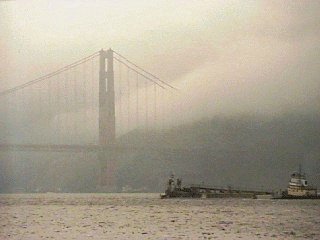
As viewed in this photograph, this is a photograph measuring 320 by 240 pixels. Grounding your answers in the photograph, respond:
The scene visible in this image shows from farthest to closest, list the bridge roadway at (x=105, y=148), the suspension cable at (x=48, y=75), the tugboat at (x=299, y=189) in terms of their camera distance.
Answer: the suspension cable at (x=48, y=75) < the bridge roadway at (x=105, y=148) < the tugboat at (x=299, y=189)

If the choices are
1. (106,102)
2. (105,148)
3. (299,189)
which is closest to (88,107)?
(106,102)

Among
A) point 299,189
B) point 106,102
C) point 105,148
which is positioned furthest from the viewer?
point 106,102

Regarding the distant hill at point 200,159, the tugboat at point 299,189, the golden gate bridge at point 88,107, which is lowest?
the tugboat at point 299,189

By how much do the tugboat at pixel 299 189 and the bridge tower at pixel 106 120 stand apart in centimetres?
115

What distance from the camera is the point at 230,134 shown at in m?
4.82

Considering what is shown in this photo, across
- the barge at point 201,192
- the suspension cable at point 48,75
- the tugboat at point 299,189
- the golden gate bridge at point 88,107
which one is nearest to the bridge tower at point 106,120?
the golden gate bridge at point 88,107

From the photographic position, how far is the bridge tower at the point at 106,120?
4.82 m

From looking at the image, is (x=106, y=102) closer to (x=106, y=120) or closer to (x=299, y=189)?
(x=106, y=120)

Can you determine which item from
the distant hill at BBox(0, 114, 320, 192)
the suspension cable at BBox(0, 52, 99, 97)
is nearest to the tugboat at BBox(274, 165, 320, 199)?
the distant hill at BBox(0, 114, 320, 192)

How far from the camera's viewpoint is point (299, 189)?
4.71 m

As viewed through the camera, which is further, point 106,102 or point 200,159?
point 106,102

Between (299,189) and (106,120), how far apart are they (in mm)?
1398

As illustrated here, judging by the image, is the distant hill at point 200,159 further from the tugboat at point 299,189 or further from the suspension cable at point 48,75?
the suspension cable at point 48,75

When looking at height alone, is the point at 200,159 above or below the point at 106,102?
below
